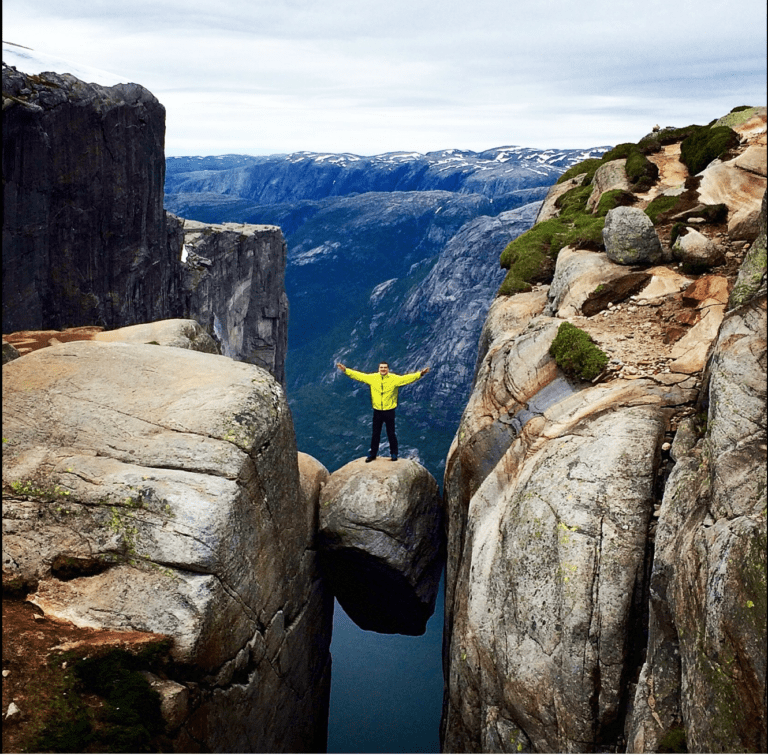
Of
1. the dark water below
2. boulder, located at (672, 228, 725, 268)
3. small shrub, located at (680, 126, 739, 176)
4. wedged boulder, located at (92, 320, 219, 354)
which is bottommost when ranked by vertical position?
the dark water below

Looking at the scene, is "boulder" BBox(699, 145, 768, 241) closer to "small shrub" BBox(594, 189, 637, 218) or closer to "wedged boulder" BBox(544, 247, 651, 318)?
"small shrub" BBox(594, 189, 637, 218)

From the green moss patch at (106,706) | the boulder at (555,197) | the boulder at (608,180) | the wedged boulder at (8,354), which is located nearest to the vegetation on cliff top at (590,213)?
the boulder at (608,180)

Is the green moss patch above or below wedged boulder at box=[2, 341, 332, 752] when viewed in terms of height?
below

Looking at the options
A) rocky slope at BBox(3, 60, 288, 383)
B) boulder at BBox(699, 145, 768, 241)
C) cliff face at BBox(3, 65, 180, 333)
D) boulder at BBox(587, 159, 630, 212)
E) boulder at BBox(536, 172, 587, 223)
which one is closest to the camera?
boulder at BBox(699, 145, 768, 241)

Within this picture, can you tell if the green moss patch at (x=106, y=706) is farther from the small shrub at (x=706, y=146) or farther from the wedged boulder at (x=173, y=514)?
the small shrub at (x=706, y=146)

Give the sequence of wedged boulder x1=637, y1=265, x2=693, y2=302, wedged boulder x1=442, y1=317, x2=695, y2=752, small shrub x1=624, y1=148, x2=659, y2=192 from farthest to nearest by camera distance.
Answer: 1. small shrub x1=624, y1=148, x2=659, y2=192
2. wedged boulder x1=637, y1=265, x2=693, y2=302
3. wedged boulder x1=442, y1=317, x2=695, y2=752

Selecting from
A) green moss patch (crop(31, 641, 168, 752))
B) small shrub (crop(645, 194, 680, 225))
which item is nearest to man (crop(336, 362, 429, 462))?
small shrub (crop(645, 194, 680, 225))
